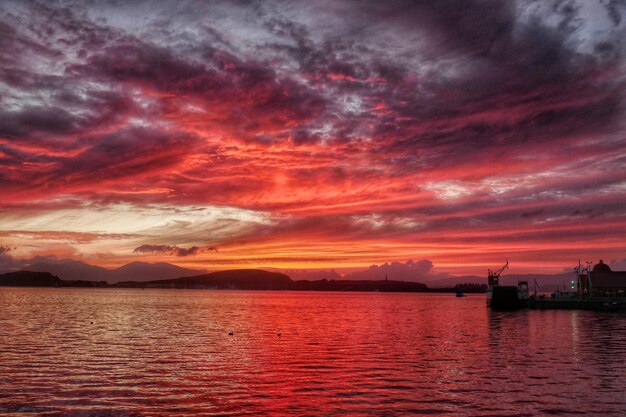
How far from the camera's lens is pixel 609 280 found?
152750 mm

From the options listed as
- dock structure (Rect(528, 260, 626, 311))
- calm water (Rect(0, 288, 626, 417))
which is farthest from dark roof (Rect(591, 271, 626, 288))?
calm water (Rect(0, 288, 626, 417))

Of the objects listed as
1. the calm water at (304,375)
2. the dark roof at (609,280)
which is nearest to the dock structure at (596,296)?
the dark roof at (609,280)

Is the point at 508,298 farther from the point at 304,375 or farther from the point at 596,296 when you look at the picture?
the point at 304,375

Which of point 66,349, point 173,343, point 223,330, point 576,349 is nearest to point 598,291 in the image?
point 576,349

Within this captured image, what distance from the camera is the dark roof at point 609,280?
152 meters

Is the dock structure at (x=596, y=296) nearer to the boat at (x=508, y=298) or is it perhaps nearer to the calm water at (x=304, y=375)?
the boat at (x=508, y=298)

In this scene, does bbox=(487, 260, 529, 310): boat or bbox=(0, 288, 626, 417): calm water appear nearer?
bbox=(0, 288, 626, 417): calm water

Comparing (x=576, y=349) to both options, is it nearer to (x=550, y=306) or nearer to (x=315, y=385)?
(x=315, y=385)

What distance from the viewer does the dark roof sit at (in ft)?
497

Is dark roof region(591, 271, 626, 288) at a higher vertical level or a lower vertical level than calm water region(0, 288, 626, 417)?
higher

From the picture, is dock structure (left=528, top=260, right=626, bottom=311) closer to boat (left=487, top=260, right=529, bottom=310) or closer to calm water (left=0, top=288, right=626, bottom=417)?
boat (left=487, top=260, right=529, bottom=310)

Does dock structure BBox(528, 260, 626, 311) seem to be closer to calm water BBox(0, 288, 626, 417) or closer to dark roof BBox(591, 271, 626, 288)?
dark roof BBox(591, 271, 626, 288)

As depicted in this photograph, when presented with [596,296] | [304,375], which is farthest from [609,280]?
[304,375]

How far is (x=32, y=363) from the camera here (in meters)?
42.0
